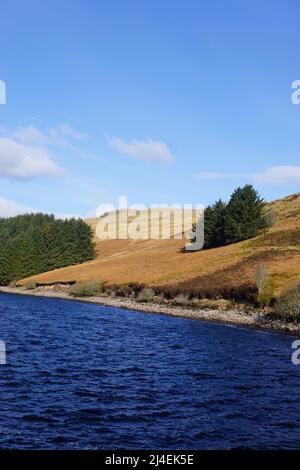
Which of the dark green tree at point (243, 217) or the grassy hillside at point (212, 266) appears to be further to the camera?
the dark green tree at point (243, 217)

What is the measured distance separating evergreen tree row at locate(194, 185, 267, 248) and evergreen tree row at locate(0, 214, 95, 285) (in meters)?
47.7

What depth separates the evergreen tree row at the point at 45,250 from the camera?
12612 cm

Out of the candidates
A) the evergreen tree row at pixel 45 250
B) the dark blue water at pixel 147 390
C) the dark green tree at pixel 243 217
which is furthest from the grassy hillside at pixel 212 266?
the dark blue water at pixel 147 390

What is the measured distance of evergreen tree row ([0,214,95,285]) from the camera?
414 ft

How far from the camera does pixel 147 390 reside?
28266mm

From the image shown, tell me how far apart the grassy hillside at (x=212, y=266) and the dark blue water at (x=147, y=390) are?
76.3ft

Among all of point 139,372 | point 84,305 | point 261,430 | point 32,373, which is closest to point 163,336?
point 139,372

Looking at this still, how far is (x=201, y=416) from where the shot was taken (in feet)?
78.1

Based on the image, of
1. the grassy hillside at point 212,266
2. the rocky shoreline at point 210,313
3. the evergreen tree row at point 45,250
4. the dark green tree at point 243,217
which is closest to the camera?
the rocky shoreline at point 210,313

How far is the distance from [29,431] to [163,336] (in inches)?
1112

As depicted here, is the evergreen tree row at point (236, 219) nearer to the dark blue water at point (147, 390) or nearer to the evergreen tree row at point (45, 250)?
the evergreen tree row at point (45, 250)

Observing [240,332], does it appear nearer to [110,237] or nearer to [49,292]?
[49,292]

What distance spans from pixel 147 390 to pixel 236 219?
8142 cm

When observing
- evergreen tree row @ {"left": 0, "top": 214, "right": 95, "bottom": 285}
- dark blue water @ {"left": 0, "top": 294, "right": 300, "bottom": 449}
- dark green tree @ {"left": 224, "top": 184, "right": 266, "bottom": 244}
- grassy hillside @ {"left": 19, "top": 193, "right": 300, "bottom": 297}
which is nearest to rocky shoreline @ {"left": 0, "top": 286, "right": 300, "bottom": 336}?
dark blue water @ {"left": 0, "top": 294, "right": 300, "bottom": 449}
